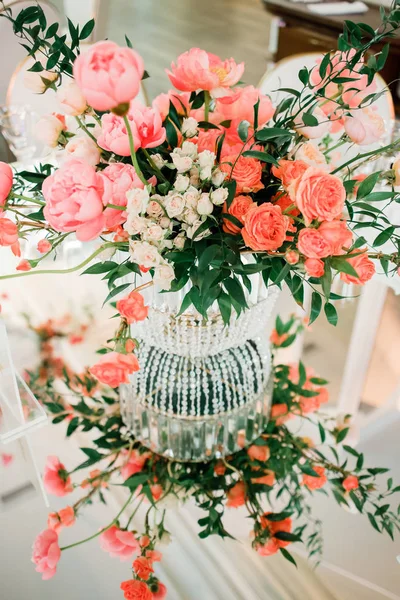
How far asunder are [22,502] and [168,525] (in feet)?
0.80

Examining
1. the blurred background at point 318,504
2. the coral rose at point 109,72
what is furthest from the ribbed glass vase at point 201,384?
the coral rose at point 109,72

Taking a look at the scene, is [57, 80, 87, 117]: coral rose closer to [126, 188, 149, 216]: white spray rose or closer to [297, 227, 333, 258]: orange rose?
[126, 188, 149, 216]: white spray rose

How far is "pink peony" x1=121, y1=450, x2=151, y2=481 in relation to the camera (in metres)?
0.90

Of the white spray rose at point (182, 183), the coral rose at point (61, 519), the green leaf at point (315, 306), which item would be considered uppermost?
the white spray rose at point (182, 183)

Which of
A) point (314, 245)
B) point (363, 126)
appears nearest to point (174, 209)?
point (314, 245)

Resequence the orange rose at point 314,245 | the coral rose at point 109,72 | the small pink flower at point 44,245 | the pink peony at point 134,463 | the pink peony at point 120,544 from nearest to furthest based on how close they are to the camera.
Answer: the coral rose at point 109,72 → the orange rose at point 314,245 → the small pink flower at point 44,245 → the pink peony at point 120,544 → the pink peony at point 134,463

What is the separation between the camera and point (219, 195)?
0.57 meters

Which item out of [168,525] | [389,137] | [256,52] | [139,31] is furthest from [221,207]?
[139,31]

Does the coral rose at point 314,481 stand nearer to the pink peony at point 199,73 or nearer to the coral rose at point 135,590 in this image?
the coral rose at point 135,590

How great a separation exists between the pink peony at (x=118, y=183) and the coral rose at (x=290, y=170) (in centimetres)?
16

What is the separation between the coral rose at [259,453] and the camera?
2.98 feet

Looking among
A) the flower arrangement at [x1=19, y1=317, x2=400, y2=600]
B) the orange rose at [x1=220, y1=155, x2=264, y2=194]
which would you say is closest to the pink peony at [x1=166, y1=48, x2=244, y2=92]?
the orange rose at [x1=220, y1=155, x2=264, y2=194]

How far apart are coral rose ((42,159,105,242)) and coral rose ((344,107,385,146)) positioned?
1.07ft

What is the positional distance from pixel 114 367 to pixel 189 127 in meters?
0.29
